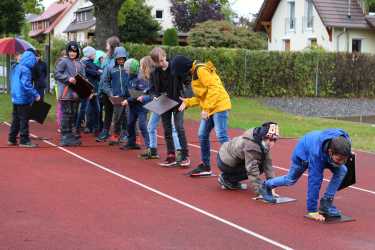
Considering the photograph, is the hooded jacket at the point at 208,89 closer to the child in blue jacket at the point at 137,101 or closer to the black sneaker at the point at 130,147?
the child in blue jacket at the point at 137,101

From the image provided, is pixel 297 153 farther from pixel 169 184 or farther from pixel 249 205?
pixel 169 184

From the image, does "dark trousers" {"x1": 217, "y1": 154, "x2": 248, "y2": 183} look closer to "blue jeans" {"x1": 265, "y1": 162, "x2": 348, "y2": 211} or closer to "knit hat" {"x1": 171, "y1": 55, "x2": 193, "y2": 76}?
"blue jeans" {"x1": 265, "y1": 162, "x2": 348, "y2": 211}

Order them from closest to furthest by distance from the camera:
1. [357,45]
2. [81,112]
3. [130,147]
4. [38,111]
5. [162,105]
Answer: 1. [162,105]
2. [130,147]
3. [38,111]
4. [81,112]
5. [357,45]

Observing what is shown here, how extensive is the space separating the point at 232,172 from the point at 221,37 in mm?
39792

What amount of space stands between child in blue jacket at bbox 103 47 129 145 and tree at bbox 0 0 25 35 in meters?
28.3

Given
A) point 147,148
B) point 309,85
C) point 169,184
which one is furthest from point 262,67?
point 169,184

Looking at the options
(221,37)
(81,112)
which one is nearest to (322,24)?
(221,37)

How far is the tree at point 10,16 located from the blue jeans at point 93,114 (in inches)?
1053

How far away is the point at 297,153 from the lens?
757cm

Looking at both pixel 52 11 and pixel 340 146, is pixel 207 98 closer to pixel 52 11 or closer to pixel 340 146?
pixel 340 146

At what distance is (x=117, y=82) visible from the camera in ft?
41.9

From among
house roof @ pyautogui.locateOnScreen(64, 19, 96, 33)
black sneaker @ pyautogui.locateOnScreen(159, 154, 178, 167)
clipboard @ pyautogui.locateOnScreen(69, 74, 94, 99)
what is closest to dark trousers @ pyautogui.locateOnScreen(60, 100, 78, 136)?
clipboard @ pyautogui.locateOnScreen(69, 74, 94, 99)

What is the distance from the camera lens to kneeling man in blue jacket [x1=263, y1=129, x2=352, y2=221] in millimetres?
6909

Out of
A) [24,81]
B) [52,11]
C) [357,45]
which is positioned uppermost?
[52,11]
